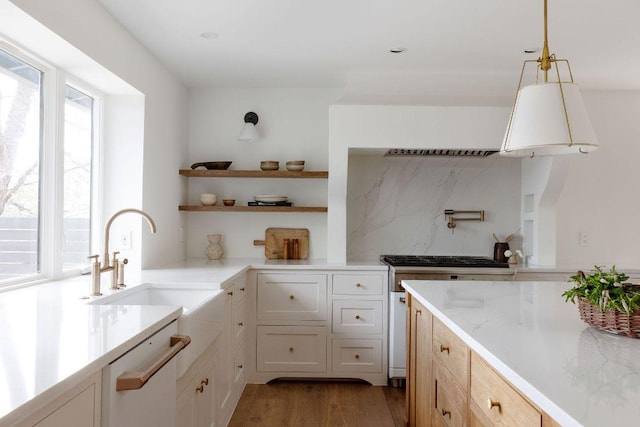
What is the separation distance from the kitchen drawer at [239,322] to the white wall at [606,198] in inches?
103

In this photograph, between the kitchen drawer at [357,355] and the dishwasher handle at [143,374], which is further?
the kitchen drawer at [357,355]

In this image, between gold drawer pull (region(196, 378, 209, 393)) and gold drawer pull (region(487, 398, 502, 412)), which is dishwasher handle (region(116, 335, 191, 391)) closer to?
gold drawer pull (region(196, 378, 209, 393))

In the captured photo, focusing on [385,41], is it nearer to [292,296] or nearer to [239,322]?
[292,296]

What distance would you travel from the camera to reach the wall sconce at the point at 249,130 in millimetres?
3908

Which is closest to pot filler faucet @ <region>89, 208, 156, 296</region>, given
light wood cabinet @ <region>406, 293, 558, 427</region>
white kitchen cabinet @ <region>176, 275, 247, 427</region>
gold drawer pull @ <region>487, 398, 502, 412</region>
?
white kitchen cabinet @ <region>176, 275, 247, 427</region>

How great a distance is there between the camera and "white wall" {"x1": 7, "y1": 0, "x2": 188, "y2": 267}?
217 cm

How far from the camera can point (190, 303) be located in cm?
258

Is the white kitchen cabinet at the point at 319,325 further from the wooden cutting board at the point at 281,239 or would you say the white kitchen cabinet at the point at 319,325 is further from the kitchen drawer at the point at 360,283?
the wooden cutting board at the point at 281,239

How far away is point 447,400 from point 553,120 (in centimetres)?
109

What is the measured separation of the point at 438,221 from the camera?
412cm

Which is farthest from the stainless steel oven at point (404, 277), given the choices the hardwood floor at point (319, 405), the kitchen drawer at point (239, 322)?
the kitchen drawer at point (239, 322)

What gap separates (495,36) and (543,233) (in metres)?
1.71

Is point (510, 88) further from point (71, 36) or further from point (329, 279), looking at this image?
point (71, 36)

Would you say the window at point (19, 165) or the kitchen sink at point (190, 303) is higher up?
the window at point (19, 165)
